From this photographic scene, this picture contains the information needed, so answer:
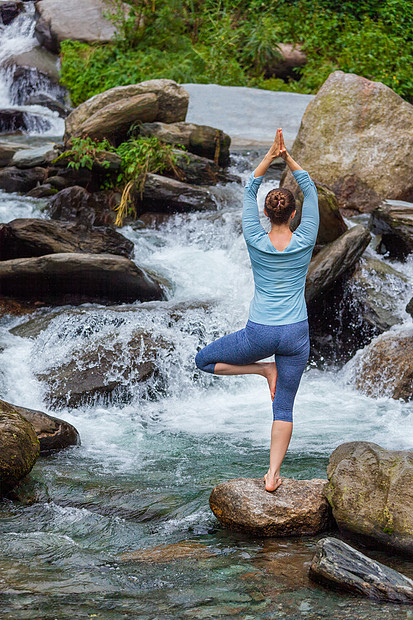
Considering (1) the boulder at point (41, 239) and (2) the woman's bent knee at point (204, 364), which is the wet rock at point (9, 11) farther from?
(2) the woman's bent knee at point (204, 364)

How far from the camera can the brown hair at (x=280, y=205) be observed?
404 centimetres

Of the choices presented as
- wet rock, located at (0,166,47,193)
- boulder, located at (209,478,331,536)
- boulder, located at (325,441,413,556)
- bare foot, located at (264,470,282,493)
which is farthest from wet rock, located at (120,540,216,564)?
wet rock, located at (0,166,47,193)

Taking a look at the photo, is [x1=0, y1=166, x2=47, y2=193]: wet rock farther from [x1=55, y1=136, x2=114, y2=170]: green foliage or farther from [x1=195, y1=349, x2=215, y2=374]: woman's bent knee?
[x1=195, y1=349, x2=215, y2=374]: woman's bent knee

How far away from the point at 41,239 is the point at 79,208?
97.0 inches

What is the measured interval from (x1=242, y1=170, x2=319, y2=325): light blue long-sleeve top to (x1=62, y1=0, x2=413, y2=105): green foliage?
14.0 m

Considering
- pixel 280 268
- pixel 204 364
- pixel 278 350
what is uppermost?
pixel 280 268

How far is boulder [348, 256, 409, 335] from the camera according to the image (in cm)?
899

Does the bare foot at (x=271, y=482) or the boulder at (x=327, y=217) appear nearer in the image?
the bare foot at (x=271, y=482)

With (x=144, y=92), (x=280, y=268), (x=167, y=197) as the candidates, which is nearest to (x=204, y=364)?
(x=280, y=268)

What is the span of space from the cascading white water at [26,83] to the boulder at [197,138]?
4172 millimetres

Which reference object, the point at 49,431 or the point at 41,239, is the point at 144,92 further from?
the point at 49,431

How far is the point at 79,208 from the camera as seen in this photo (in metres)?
11.5

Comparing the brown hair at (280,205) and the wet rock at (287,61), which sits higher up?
the brown hair at (280,205)

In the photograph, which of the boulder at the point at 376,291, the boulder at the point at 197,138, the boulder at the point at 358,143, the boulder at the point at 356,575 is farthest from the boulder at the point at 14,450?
the boulder at the point at 197,138
